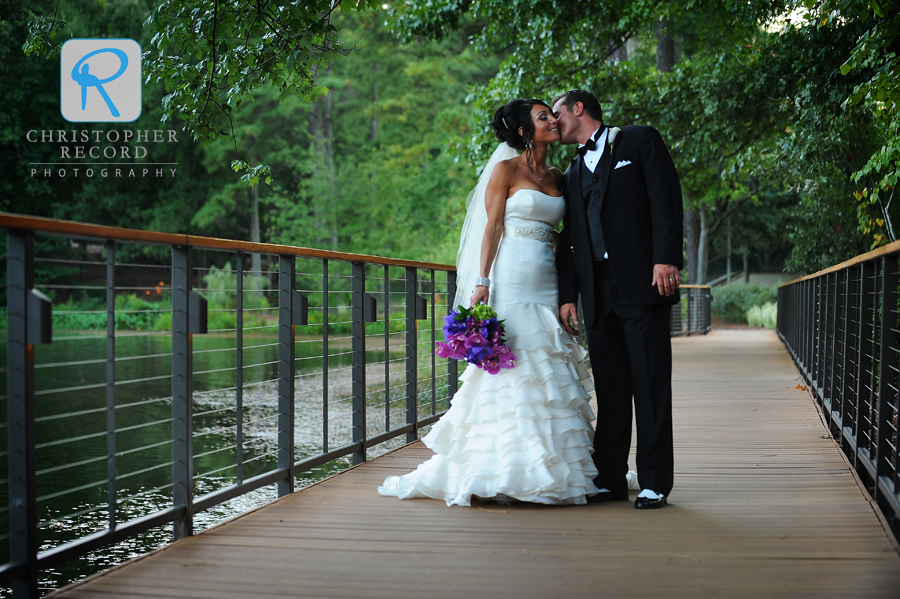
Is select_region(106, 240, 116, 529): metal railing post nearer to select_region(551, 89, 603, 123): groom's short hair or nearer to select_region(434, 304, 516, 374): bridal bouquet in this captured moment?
select_region(434, 304, 516, 374): bridal bouquet

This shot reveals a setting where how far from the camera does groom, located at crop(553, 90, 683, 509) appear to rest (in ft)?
9.87

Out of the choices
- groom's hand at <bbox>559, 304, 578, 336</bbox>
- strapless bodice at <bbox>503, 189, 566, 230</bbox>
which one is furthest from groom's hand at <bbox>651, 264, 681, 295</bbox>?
strapless bodice at <bbox>503, 189, 566, 230</bbox>

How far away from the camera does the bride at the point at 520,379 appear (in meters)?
3.12

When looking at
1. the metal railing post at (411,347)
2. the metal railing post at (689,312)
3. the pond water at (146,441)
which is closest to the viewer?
the pond water at (146,441)

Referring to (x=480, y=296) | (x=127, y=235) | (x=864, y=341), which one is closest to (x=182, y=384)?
(x=127, y=235)

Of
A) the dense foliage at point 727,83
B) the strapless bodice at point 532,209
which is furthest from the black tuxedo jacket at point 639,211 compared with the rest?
the dense foliage at point 727,83

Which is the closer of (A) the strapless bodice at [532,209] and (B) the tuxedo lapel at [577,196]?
(B) the tuxedo lapel at [577,196]

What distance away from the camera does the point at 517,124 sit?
133 inches

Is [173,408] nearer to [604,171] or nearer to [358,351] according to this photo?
[358,351]

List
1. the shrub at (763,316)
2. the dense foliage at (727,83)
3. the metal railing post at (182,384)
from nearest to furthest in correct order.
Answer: the metal railing post at (182,384) → the dense foliage at (727,83) → the shrub at (763,316)

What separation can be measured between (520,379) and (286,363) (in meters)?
0.97

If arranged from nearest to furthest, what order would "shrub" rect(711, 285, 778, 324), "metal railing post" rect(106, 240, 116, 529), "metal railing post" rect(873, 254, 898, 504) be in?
"metal railing post" rect(106, 240, 116, 529) → "metal railing post" rect(873, 254, 898, 504) → "shrub" rect(711, 285, 778, 324)

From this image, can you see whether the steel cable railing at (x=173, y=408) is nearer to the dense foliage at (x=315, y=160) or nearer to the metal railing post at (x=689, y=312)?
the metal railing post at (x=689, y=312)

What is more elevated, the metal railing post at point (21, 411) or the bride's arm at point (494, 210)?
the bride's arm at point (494, 210)
